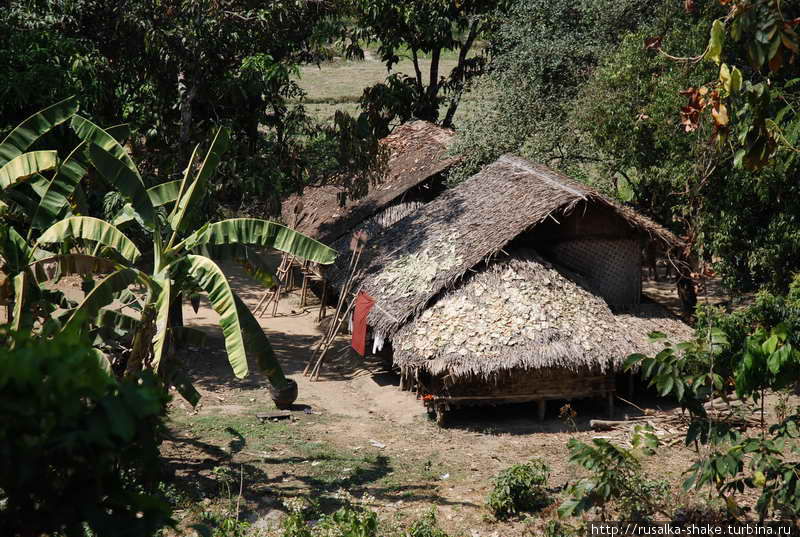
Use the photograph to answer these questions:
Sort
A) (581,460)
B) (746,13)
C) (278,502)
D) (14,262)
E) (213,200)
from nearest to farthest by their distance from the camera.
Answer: (746,13)
(581,460)
(14,262)
(278,502)
(213,200)

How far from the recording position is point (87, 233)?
8.25 meters

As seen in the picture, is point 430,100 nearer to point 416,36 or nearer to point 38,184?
point 416,36

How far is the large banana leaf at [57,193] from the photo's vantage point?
337 inches

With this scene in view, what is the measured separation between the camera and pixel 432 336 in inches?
460

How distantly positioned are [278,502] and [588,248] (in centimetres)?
683

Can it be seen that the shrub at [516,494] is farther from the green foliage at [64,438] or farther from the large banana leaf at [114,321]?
the green foliage at [64,438]

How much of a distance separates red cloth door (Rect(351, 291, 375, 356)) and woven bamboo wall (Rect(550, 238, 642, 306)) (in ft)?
10.1

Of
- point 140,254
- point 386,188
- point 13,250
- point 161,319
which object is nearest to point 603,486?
point 161,319

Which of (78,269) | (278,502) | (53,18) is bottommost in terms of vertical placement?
(278,502)

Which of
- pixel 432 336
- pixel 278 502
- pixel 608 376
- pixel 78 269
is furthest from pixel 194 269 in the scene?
pixel 608 376

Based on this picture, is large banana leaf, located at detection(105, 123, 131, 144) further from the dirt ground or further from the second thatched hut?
the second thatched hut

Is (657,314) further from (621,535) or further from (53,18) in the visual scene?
(53,18)

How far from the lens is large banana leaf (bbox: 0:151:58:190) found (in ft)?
28.9

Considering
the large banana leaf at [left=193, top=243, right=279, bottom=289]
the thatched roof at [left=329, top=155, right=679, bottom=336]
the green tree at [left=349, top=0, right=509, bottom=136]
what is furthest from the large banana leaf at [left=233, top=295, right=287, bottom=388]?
the green tree at [left=349, top=0, right=509, bottom=136]
